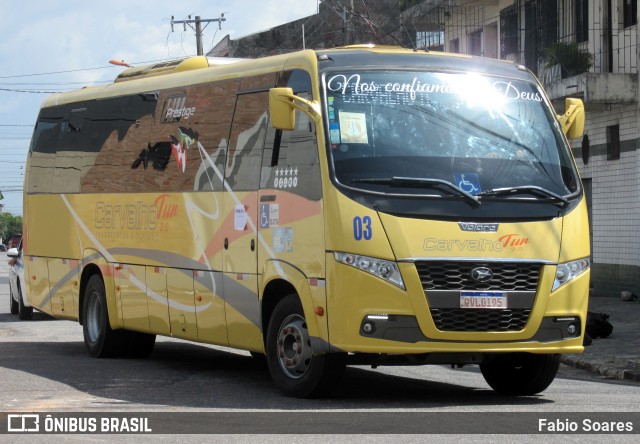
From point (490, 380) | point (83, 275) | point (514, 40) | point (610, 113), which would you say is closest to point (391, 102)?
point (490, 380)

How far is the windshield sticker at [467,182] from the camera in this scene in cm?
1191

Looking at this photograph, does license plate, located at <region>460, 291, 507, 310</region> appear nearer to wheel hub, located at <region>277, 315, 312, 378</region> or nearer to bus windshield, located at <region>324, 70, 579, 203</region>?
bus windshield, located at <region>324, 70, 579, 203</region>

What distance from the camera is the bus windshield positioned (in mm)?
11883

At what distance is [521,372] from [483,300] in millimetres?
1517

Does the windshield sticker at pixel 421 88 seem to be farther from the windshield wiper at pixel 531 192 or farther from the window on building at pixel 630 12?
the window on building at pixel 630 12

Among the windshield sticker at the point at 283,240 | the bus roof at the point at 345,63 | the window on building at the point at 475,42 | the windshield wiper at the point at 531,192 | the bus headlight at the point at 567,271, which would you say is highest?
the window on building at the point at 475,42

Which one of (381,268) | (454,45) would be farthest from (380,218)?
(454,45)

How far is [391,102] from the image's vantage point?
12.3 meters

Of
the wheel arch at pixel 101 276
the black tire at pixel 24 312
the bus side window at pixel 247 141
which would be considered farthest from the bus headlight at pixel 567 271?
the black tire at pixel 24 312

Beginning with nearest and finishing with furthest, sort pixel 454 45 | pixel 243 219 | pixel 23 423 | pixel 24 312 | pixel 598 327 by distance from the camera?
pixel 23 423 < pixel 243 219 < pixel 598 327 < pixel 24 312 < pixel 454 45

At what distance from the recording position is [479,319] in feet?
38.3

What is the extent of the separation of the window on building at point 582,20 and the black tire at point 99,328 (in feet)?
53.2

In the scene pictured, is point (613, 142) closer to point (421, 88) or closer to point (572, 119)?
point (572, 119)

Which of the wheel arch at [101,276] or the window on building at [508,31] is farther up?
the window on building at [508,31]
